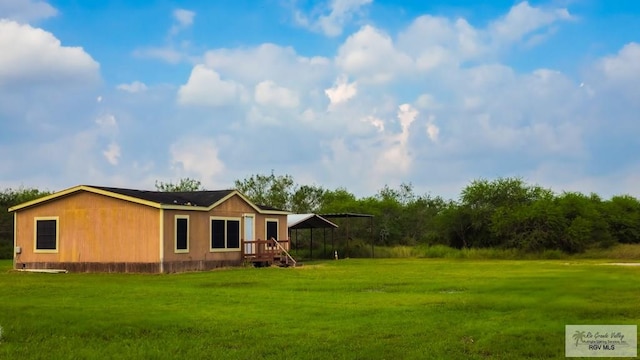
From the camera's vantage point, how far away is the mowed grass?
9344 mm

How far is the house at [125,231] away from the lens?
26.9 m

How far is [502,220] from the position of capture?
142 feet

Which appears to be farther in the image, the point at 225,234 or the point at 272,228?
the point at 272,228

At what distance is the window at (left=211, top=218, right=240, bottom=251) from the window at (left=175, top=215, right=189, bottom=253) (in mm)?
1811

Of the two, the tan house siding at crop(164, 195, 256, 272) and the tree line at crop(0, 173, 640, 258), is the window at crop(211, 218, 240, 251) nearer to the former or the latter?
the tan house siding at crop(164, 195, 256, 272)

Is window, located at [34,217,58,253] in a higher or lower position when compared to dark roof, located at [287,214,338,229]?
lower

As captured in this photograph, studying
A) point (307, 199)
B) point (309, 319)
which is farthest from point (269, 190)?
point (309, 319)

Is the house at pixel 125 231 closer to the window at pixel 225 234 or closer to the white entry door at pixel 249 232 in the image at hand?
the window at pixel 225 234

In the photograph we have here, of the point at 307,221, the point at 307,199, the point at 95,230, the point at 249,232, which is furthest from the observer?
the point at 307,199

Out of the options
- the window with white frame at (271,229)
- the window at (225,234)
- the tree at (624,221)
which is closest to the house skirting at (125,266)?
the window at (225,234)

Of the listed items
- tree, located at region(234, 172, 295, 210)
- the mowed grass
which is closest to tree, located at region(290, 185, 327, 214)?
tree, located at region(234, 172, 295, 210)
